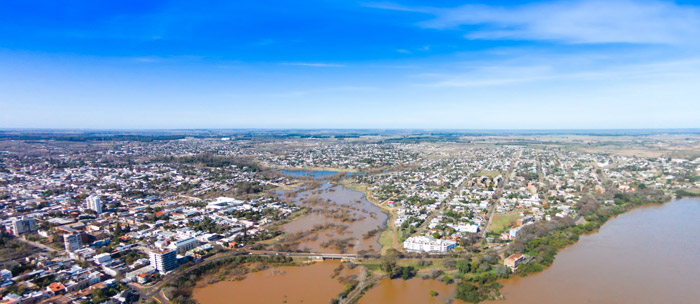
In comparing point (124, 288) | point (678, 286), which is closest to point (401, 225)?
point (678, 286)

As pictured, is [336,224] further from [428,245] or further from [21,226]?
[21,226]

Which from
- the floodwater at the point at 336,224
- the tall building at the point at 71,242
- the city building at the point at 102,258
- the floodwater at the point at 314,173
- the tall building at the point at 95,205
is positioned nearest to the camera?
the city building at the point at 102,258

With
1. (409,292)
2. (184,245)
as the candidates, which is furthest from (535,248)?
(184,245)

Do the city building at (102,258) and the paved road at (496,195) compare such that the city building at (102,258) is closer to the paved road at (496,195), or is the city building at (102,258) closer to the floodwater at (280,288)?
the floodwater at (280,288)

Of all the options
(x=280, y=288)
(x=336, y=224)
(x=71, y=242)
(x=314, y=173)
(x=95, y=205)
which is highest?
(x=95, y=205)

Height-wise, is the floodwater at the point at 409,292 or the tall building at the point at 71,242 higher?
the tall building at the point at 71,242

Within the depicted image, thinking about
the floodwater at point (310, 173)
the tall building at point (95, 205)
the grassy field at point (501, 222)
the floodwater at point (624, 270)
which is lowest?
the floodwater at point (624, 270)

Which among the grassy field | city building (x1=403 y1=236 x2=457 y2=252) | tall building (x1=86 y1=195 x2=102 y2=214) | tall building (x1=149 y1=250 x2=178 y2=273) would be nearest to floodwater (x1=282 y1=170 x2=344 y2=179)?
tall building (x1=86 y1=195 x2=102 y2=214)

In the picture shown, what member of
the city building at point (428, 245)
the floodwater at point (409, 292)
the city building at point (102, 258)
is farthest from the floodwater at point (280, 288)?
the city building at point (102, 258)
